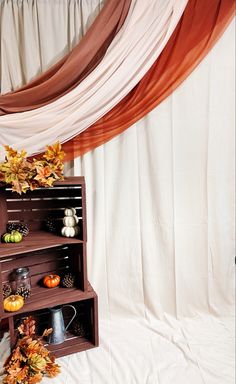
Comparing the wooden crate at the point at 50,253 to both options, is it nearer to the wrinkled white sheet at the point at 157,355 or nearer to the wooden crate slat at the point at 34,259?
the wooden crate slat at the point at 34,259

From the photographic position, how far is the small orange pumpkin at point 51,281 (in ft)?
4.78

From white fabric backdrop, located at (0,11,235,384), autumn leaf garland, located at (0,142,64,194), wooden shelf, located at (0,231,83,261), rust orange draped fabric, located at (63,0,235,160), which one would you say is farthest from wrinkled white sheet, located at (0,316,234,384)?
rust orange draped fabric, located at (63,0,235,160)

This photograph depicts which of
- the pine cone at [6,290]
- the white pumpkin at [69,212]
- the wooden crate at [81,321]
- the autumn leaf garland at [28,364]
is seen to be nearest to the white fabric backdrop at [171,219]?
the wooden crate at [81,321]

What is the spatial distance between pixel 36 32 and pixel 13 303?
1309 mm

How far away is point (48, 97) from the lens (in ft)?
4.61

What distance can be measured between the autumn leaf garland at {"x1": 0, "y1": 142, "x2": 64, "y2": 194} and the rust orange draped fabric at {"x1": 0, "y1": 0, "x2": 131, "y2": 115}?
30 cm

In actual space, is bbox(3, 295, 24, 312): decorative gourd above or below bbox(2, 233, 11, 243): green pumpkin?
below

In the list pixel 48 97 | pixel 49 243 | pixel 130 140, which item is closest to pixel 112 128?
pixel 130 140

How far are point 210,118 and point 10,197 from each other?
1.16 metres

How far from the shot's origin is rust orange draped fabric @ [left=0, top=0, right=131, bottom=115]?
138 centimetres

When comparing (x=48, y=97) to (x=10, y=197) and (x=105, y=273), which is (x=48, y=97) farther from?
(x=105, y=273)

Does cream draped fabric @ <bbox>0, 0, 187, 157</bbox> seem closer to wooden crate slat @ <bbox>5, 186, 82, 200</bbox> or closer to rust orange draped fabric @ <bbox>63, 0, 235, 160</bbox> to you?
rust orange draped fabric @ <bbox>63, 0, 235, 160</bbox>

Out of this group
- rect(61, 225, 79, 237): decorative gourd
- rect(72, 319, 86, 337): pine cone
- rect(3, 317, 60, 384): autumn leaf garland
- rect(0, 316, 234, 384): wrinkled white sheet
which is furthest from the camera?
rect(72, 319, 86, 337): pine cone

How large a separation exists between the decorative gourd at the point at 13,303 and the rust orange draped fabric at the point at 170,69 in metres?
0.73
